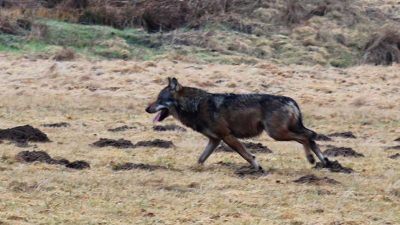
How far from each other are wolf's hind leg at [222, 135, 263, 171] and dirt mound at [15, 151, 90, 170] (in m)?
2.42

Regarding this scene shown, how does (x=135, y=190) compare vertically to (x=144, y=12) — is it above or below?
above

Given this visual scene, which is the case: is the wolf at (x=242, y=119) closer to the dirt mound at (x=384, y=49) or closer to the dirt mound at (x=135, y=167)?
the dirt mound at (x=135, y=167)

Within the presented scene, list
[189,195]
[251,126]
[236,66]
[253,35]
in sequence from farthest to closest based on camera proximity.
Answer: [253,35] → [236,66] → [251,126] → [189,195]

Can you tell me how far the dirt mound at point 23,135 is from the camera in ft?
60.2

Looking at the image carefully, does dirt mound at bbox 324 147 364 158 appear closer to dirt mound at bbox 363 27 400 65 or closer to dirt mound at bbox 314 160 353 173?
dirt mound at bbox 314 160 353 173

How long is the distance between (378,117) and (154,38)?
14.1 metres

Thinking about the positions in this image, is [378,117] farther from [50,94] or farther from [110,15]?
[110,15]

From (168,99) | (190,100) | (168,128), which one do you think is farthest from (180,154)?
(168,128)

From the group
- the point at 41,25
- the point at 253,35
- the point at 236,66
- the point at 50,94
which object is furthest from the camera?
the point at 253,35

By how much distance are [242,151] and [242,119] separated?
58 cm

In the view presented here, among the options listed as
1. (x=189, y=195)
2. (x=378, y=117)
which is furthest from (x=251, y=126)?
(x=378, y=117)

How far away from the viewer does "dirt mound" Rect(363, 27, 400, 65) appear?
3594 centimetres

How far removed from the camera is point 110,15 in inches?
1577

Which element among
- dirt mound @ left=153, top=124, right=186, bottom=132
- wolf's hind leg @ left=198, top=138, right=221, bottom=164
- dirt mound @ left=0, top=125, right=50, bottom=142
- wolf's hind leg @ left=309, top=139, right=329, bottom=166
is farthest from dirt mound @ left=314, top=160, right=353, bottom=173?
dirt mound @ left=153, top=124, right=186, bottom=132
